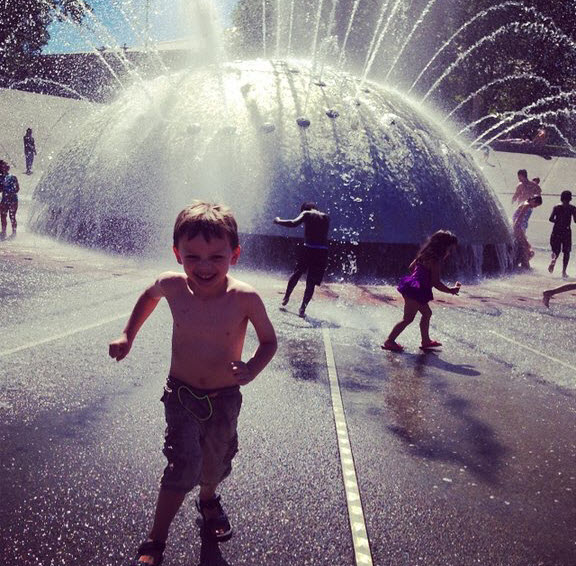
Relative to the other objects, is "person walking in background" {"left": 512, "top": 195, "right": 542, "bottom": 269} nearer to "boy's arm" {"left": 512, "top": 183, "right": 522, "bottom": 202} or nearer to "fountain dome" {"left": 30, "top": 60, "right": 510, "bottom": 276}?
"fountain dome" {"left": 30, "top": 60, "right": 510, "bottom": 276}

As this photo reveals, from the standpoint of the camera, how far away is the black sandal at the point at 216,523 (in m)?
2.76

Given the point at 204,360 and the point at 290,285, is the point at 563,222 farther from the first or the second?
the point at 204,360

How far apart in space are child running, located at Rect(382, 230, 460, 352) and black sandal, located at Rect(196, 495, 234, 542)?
413cm

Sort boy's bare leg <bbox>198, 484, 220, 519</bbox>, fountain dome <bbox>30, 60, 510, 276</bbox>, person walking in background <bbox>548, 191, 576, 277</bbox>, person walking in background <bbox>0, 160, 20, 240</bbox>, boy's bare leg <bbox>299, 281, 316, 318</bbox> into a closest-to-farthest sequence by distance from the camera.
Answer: boy's bare leg <bbox>198, 484, 220, 519</bbox> → boy's bare leg <bbox>299, 281, 316, 318</bbox> → fountain dome <bbox>30, 60, 510, 276</bbox> → person walking in background <bbox>0, 160, 20, 240</bbox> → person walking in background <bbox>548, 191, 576, 277</bbox>

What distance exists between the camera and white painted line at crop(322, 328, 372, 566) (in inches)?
109

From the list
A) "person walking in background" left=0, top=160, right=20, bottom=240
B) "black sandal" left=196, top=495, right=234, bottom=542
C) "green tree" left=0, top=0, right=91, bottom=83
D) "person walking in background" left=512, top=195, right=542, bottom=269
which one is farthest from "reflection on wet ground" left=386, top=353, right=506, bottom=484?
"green tree" left=0, top=0, right=91, bottom=83

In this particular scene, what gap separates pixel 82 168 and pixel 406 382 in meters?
10.1

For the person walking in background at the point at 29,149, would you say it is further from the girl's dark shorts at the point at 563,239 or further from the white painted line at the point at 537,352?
the white painted line at the point at 537,352

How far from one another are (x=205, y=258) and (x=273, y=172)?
9598 millimetres

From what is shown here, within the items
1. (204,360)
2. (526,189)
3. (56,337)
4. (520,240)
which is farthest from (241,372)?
(526,189)

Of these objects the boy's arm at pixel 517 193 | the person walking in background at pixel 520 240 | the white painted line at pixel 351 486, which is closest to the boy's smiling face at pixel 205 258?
the white painted line at pixel 351 486

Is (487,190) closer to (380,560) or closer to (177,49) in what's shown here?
(380,560)

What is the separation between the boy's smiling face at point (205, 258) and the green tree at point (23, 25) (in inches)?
1434

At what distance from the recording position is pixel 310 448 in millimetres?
3889
